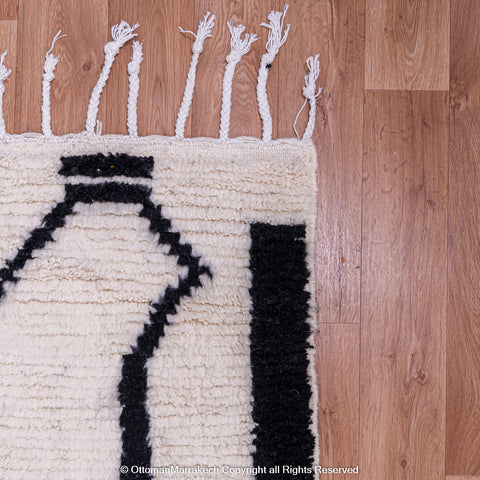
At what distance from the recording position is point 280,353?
22.8 inches

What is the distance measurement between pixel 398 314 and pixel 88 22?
690 millimetres

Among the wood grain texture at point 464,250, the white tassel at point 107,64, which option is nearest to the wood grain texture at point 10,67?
the white tassel at point 107,64

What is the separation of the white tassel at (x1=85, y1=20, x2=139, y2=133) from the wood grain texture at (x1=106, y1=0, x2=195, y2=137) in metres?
0.01

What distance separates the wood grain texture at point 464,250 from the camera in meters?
0.60

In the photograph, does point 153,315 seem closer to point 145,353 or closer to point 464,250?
point 145,353

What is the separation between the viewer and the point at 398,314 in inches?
23.9

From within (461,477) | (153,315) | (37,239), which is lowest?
(461,477)

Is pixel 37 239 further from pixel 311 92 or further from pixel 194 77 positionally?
pixel 311 92

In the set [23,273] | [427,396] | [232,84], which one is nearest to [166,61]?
[232,84]

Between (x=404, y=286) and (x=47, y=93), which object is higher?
(x=47, y=93)

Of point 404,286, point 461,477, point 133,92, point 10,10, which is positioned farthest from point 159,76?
point 461,477

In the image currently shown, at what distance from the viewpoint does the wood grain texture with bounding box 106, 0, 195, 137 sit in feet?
2.03

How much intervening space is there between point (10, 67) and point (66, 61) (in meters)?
0.09

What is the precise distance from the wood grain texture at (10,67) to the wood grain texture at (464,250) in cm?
71
